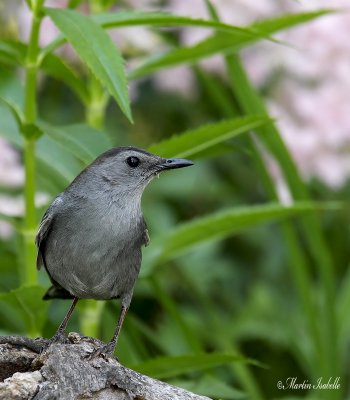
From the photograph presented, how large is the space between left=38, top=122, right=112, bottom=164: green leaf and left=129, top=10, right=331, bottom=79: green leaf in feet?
1.13

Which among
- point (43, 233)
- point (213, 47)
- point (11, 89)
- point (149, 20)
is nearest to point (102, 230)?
point (43, 233)

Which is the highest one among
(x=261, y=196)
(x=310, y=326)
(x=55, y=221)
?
(x=55, y=221)

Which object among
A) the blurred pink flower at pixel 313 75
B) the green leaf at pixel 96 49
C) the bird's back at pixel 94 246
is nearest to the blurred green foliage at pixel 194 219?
the green leaf at pixel 96 49

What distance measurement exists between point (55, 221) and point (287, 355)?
76.8 inches

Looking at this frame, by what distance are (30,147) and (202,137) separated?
45cm

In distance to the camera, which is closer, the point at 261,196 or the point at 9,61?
the point at 9,61

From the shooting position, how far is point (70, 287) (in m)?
2.15

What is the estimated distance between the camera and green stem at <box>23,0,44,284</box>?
88.5 inches

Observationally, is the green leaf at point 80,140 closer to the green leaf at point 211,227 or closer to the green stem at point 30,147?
the green stem at point 30,147

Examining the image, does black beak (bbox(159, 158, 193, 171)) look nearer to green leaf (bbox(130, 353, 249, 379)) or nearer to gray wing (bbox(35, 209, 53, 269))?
gray wing (bbox(35, 209, 53, 269))

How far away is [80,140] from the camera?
7.32 feet

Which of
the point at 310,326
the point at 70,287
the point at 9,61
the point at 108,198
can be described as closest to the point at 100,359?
the point at 70,287

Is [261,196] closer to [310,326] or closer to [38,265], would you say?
[310,326]

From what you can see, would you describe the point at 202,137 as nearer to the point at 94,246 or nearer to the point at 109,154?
the point at 109,154
